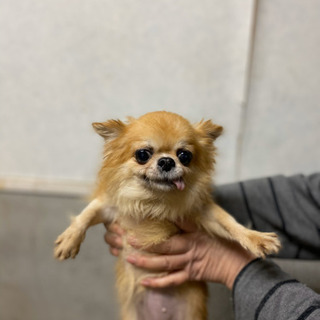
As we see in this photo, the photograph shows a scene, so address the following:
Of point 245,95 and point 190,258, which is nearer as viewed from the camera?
point 190,258

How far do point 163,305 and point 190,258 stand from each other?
0.57ft

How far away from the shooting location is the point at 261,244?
81cm

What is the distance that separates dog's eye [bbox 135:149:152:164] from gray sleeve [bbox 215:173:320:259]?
39 cm

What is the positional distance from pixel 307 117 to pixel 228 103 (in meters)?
0.30

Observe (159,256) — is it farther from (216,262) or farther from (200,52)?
(200,52)

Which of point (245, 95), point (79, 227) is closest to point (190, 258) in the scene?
point (79, 227)

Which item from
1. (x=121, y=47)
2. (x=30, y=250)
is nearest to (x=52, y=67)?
(x=121, y=47)

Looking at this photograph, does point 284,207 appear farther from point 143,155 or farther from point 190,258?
point 143,155

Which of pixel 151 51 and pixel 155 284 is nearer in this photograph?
pixel 155 284

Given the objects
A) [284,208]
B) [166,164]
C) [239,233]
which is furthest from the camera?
[284,208]

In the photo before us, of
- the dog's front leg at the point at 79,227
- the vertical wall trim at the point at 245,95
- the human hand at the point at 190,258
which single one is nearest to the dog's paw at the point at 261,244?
the human hand at the point at 190,258

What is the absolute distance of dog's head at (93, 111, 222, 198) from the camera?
2.51ft

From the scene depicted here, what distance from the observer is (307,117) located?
1.30 meters

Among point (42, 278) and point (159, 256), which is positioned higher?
point (159, 256)
